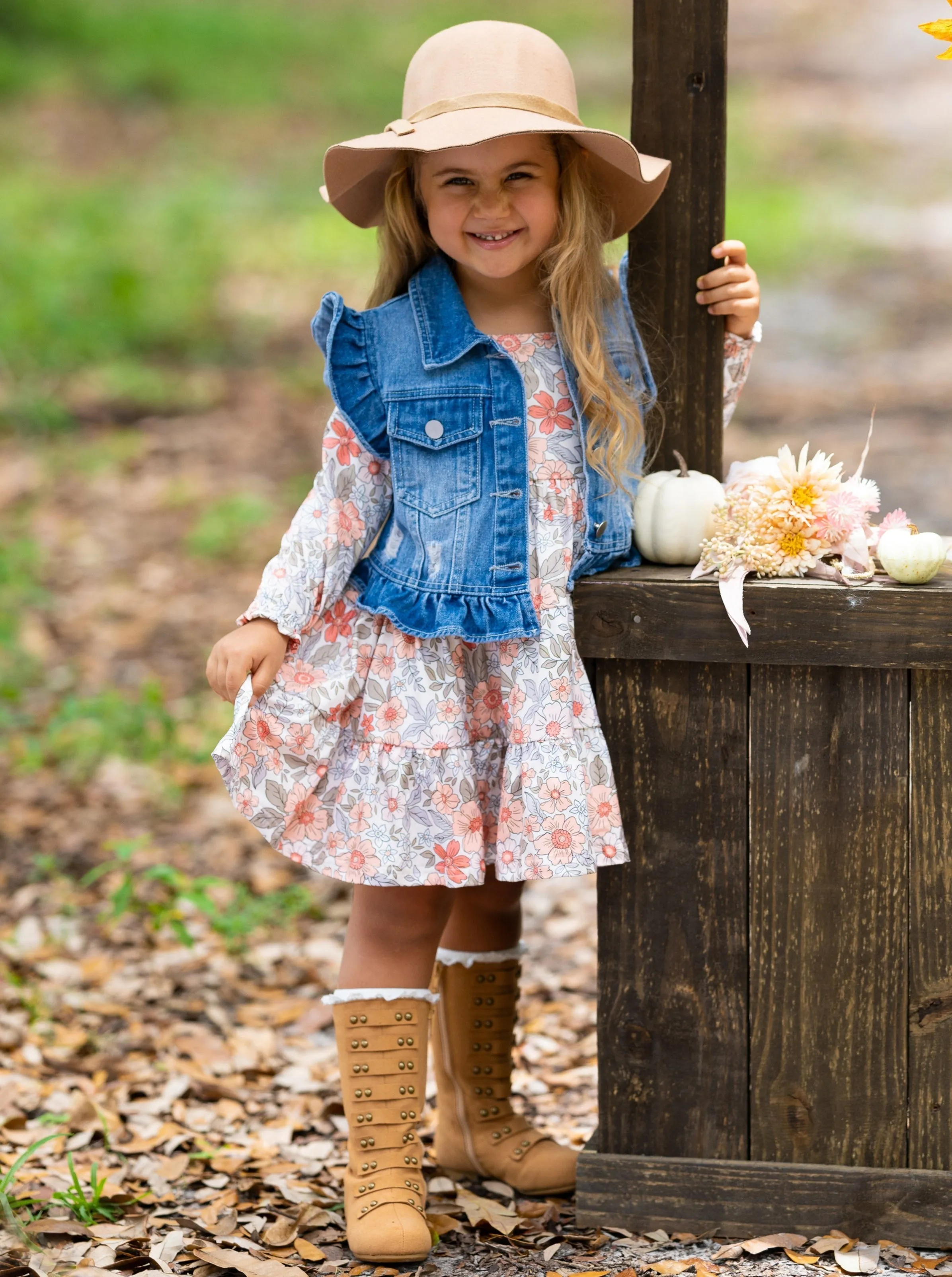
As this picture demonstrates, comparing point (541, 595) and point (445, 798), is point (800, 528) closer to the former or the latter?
point (541, 595)

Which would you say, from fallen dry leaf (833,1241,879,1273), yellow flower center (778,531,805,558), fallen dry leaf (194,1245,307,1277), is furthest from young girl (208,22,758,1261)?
fallen dry leaf (833,1241,879,1273)

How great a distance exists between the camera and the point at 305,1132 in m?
3.02

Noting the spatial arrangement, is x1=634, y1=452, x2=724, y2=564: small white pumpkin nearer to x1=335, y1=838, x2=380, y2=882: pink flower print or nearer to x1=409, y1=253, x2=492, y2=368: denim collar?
x1=409, y1=253, x2=492, y2=368: denim collar

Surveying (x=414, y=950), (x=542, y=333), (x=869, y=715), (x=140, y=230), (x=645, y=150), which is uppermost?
(x=140, y=230)

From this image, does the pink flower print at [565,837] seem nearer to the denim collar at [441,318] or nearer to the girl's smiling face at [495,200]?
the denim collar at [441,318]

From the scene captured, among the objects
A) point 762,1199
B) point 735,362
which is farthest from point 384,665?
point 762,1199

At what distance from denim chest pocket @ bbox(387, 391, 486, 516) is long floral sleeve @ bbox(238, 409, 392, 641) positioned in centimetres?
8

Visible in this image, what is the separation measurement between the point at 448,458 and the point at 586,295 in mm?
337

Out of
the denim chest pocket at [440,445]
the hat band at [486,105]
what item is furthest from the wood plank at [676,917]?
the hat band at [486,105]

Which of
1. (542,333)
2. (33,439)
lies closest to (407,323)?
(542,333)

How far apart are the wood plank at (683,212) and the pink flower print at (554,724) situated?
1.56 feet

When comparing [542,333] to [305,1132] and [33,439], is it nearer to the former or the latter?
[305,1132]

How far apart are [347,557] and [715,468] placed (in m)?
0.62

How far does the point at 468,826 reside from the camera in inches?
94.7
